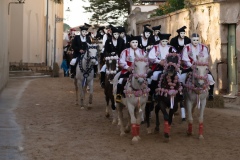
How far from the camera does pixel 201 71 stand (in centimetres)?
1203

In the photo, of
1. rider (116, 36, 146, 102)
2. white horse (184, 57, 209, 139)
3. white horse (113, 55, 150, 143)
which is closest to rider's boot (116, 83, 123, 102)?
rider (116, 36, 146, 102)

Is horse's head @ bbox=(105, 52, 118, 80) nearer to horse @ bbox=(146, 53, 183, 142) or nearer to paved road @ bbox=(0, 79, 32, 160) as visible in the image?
horse @ bbox=(146, 53, 183, 142)

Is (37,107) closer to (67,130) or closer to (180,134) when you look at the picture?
(67,130)

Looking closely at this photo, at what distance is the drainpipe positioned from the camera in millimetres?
20391

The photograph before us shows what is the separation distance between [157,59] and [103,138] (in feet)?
A: 7.42

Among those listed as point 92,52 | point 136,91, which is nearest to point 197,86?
point 136,91

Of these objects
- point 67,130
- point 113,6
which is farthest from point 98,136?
point 113,6

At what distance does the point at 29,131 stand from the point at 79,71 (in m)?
5.00

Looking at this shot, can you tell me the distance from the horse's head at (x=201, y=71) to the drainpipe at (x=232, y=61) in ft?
27.5

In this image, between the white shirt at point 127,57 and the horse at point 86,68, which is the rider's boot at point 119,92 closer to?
the white shirt at point 127,57

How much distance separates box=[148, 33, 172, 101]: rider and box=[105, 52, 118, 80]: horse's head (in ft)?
4.41

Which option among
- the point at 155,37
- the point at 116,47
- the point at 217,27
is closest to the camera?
the point at 116,47

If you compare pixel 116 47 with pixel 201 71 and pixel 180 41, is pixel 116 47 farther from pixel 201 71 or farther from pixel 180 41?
pixel 201 71

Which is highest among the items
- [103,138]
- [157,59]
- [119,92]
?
[157,59]
